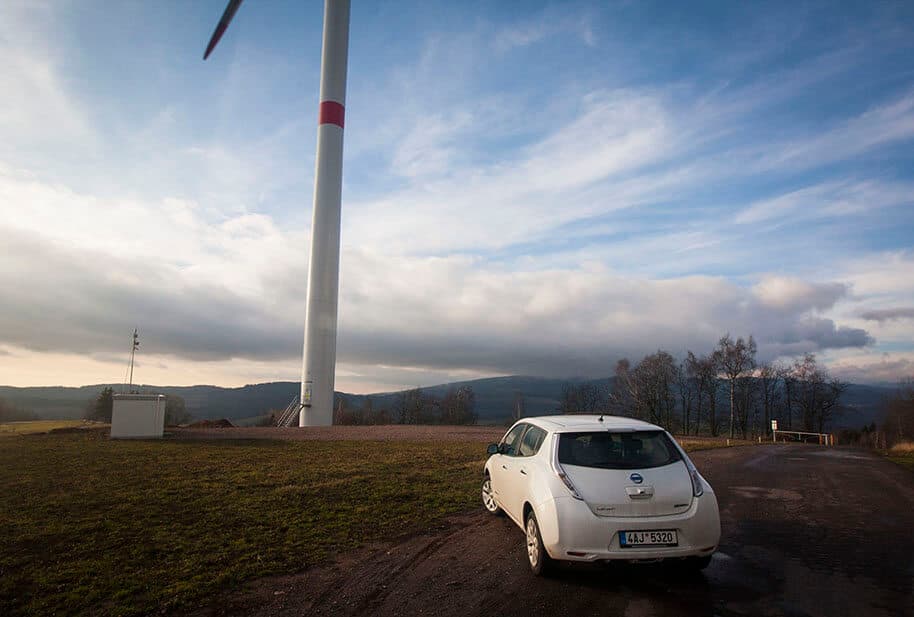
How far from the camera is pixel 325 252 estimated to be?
116 ft

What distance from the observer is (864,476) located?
15008mm

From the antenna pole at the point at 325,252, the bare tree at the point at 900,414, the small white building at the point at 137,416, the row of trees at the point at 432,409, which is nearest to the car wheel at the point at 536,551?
the small white building at the point at 137,416

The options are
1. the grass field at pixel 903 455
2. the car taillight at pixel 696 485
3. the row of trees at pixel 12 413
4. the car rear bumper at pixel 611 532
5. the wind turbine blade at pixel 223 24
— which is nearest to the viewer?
the car rear bumper at pixel 611 532

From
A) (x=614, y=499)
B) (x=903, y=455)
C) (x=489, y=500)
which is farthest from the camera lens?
(x=903, y=455)

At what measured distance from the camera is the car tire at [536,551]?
5801 millimetres

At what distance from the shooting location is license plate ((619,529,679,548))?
5.40 m

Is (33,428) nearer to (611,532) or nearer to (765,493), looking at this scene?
(765,493)

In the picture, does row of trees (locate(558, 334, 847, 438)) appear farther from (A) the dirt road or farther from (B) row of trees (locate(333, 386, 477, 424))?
(A) the dirt road

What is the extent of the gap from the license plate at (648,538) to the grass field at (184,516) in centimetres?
366

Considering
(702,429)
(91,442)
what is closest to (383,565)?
(91,442)

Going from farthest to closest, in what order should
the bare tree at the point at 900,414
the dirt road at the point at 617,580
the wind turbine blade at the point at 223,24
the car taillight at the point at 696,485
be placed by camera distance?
1. the bare tree at the point at 900,414
2. the wind turbine blade at the point at 223,24
3. the car taillight at the point at 696,485
4. the dirt road at the point at 617,580

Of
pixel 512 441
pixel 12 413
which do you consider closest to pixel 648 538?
pixel 512 441

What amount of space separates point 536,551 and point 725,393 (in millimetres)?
74313

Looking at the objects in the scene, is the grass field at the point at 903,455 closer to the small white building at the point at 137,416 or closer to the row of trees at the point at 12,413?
the small white building at the point at 137,416
